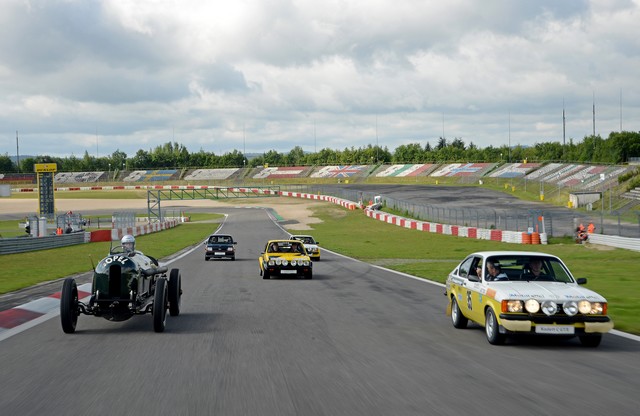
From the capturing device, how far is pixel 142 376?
9344mm

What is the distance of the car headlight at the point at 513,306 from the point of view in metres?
11.2

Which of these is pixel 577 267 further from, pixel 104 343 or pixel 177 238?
pixel 177 238

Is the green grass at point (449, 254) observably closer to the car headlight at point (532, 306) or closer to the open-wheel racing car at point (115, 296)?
the car headlight at point (532, 306)

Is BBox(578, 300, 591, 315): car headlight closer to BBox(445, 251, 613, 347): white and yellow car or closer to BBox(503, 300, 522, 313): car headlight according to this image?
BBox(445, 251, 613, 347): white and yellow car

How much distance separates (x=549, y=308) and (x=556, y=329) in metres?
0.32

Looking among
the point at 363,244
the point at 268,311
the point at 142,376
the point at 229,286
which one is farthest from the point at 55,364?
the point at 363,244

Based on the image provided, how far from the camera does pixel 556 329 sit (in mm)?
11023

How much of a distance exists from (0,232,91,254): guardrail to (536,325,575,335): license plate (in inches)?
1315

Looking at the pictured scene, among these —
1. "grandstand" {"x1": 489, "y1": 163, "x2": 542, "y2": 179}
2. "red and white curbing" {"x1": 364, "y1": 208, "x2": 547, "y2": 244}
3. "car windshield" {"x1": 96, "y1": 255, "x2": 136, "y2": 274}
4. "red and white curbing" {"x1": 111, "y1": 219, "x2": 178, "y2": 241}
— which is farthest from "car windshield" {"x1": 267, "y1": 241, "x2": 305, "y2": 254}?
"grandstand" {"x1": 489, "y1": 163, "x2": 542, "y2": 179}

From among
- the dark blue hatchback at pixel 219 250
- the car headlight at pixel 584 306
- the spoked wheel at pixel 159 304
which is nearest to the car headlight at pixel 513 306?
the car headlight at pixel 584 306

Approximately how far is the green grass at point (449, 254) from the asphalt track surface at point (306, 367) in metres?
3.97

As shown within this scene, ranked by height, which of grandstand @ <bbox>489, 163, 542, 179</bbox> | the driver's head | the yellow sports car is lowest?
the yellow sports car

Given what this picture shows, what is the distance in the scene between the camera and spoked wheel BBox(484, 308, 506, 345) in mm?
11523

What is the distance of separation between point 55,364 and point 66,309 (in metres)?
2.54
